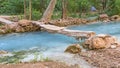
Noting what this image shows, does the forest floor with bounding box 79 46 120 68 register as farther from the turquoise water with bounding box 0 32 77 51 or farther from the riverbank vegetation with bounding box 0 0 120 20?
the riverbank vegetation with bounding box 0 0 120 20

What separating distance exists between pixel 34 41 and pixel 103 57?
4910 mm

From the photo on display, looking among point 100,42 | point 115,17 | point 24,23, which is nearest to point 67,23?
point 24,23

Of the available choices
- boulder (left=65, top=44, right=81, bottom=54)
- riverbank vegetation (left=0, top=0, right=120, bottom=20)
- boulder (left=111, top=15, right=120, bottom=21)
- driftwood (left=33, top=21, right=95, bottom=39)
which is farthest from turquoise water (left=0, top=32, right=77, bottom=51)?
boulder (left=111, top=15, right=120, bottom=21)

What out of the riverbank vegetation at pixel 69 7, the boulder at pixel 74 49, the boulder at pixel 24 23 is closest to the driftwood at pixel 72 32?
the boulder at pixel 24 23

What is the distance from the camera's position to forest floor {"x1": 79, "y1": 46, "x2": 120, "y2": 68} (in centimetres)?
723

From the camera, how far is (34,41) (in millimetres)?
12344

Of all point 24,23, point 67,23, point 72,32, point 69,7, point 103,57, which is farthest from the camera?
point 69,7

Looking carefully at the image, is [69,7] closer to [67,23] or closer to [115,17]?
[115,17]

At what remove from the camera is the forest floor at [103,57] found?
285 inches

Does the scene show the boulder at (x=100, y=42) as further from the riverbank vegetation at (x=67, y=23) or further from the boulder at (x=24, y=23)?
the boulder at (x=24, y=23)

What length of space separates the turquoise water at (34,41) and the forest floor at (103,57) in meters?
1.91

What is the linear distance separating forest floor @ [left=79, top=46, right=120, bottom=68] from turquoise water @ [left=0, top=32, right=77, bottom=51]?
1.91 m

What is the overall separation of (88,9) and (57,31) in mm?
9479

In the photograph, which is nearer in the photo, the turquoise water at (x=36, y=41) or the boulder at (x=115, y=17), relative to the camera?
the turquoise water at (x=36, y=41)
